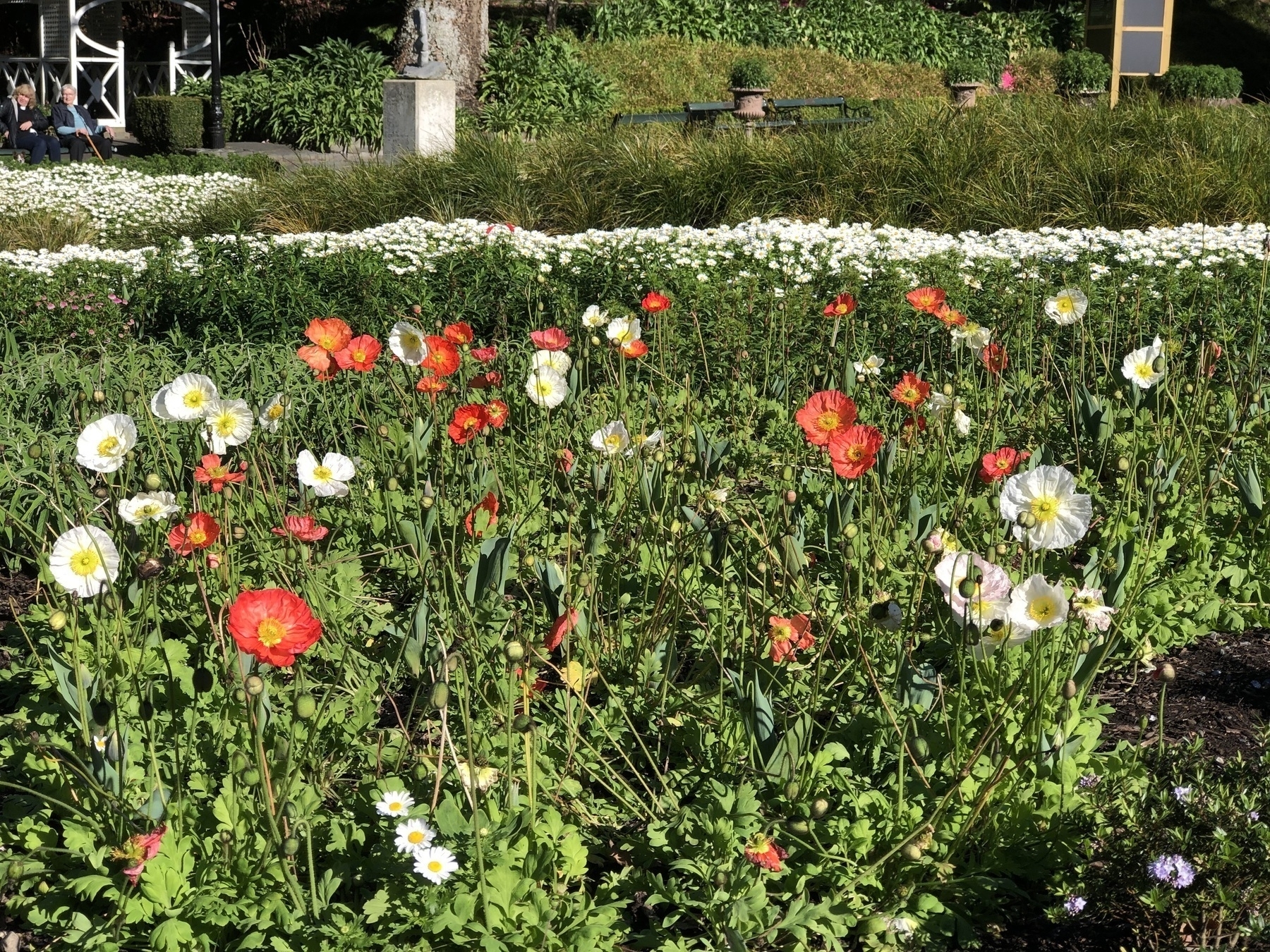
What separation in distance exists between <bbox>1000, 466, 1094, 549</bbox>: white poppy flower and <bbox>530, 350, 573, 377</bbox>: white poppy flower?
1301mm

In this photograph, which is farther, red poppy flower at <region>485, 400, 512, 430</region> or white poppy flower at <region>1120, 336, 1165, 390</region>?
white poppy flower at <region>1120, 336, 1165, 390</region>

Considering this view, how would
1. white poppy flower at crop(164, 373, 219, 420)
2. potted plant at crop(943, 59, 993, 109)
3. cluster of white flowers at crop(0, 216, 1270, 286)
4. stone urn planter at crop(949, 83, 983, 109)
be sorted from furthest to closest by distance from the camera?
1. potted plant at crop(943, 59, 993, 109)
2. stone urn planter at crop(949, 83, 983, 109)
3. cluster of white flowers at crop(0, 216, 1270, 286)
4. white poppy flower at crop(164, 373, 219, 420)

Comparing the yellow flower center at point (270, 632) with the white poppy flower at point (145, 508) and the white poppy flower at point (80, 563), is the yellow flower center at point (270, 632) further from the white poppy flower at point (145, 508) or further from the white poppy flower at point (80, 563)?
the white poppy flower at point (145, 508)

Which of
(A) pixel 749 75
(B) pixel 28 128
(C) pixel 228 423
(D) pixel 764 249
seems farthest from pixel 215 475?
(A) pixel 749 75

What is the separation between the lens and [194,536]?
2371 mm

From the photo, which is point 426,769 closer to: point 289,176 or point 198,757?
point 198,757

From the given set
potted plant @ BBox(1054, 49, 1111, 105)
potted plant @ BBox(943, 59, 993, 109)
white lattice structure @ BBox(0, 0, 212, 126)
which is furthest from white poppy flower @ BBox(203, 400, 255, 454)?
white lattice structure @ BBox(0, 0, 212, 126)

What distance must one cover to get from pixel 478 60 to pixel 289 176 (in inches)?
326

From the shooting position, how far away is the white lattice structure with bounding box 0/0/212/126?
71.4ft

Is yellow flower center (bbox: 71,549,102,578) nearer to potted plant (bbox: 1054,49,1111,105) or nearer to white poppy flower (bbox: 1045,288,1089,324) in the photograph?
white poppy flower (bbox: 1045,288,1089,324)

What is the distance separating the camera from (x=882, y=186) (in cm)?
791

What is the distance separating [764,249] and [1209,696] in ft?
11.8

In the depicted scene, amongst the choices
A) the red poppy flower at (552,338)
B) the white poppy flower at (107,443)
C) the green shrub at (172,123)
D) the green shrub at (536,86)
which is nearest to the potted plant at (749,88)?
the green shrub at (536,86)

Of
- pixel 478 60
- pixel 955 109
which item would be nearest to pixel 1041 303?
pixel 955 109
